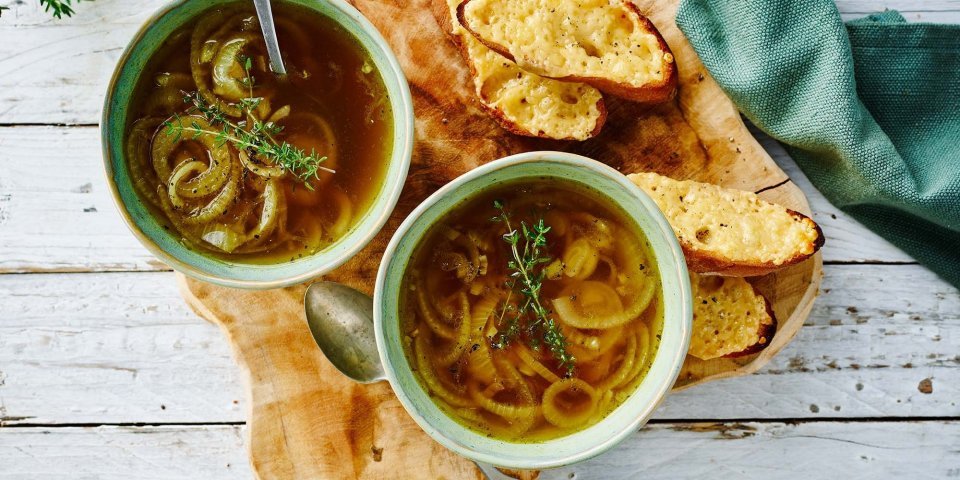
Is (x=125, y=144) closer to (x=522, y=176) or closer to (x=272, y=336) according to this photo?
(x=272, y=336)

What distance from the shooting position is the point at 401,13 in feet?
7.08

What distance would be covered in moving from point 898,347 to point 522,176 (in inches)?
57.0

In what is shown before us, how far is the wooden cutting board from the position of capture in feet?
7.00

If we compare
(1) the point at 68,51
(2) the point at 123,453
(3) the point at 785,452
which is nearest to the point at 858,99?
(3) the point at 785,452

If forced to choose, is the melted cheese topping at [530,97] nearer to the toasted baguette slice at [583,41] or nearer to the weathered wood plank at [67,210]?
the toasted baguette slice at [583,41]

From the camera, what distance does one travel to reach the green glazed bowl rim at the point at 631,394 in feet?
5.54

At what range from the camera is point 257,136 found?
190cm

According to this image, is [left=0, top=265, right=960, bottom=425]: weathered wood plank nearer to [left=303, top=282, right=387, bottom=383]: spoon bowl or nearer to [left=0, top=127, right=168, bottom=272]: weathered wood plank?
[left=0, top=127, right=168, bottom=272]: weathered wood plank

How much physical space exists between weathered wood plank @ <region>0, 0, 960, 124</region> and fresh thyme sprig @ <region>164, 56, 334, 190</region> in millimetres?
639

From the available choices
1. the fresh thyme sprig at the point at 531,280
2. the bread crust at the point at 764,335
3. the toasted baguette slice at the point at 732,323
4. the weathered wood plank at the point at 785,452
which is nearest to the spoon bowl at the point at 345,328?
the fresh thyme sprig at the point at 531,280

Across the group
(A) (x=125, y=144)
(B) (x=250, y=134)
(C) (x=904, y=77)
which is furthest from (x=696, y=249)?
(A) (x=125, y=144)

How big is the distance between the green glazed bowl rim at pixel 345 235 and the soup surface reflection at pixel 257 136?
0.11 ft

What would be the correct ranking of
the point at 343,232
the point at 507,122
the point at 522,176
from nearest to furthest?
the point at 522,176, the point at 343,232, the point at 507,122

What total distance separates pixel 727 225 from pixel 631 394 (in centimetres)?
55
